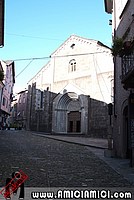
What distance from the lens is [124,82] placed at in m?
9.11

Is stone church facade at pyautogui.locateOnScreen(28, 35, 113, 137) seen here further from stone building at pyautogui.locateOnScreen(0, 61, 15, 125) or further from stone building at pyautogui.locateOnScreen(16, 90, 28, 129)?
stone building at pyautogui.locateOnScreen(16, 90, 28, 129)

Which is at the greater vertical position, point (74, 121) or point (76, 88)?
point (76, 88)

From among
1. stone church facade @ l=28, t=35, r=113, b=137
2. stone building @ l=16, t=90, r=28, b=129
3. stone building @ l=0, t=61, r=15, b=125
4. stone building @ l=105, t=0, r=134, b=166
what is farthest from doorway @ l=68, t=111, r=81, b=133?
stone building @ l=16, t=90, r=28, b=129

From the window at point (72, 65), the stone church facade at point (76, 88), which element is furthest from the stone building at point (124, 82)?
the window at point (72, 65)

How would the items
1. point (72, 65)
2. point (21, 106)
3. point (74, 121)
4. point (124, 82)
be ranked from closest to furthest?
point (124, 82), point (74, 121), point (72, 65), point (21, 106)

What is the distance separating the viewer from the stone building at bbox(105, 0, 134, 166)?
29.0ft

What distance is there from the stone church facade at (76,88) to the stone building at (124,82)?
46.1ft

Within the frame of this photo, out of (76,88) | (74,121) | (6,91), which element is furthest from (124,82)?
(6,91)

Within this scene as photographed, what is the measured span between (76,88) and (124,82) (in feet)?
70.3

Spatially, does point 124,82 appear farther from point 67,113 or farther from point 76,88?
point 67,113

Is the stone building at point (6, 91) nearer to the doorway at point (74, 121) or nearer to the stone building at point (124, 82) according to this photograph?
the doorway at point (74, 121)

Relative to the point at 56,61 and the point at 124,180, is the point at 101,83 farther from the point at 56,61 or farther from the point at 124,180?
the point at 124,180

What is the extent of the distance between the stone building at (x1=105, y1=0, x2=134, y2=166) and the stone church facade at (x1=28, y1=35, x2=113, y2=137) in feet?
46.1

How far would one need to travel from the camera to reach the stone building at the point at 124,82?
884cm
